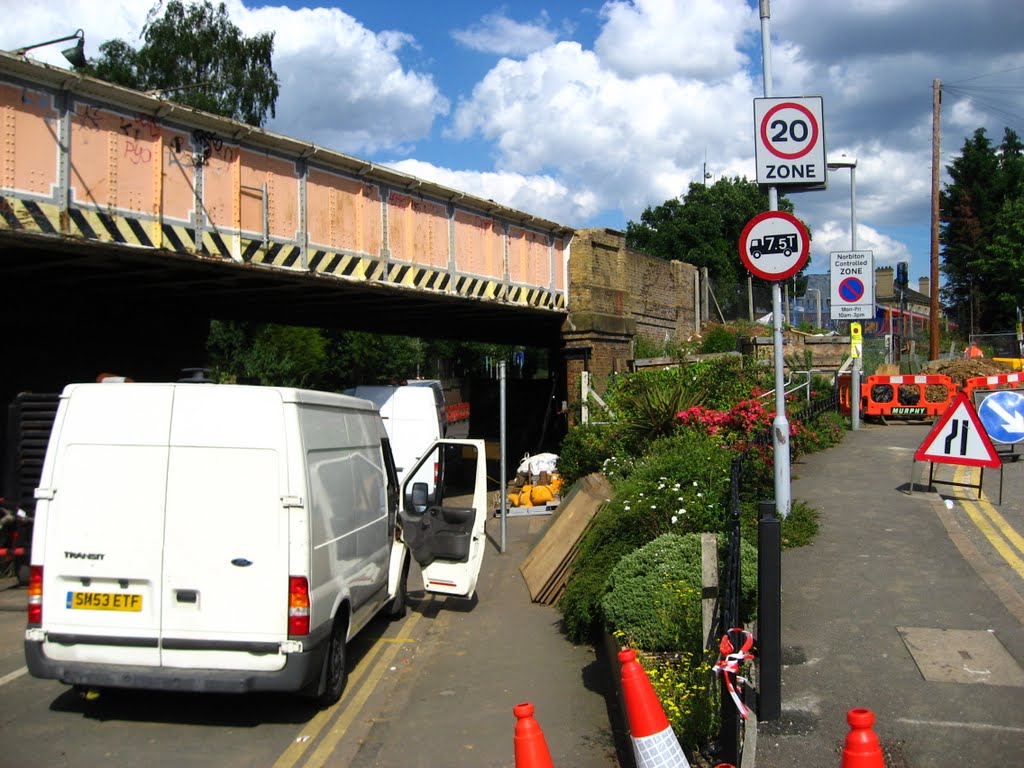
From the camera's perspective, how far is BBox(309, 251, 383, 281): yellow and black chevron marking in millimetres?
12922

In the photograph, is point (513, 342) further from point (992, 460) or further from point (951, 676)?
point (951, 676)

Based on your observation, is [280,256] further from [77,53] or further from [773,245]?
[773,245]

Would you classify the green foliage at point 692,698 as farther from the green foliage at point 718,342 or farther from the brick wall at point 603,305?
the green foliage at point 718,342

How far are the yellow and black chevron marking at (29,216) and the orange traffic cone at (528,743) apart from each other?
7746 mm

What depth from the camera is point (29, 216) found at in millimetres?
9141

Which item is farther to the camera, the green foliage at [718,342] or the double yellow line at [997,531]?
the green foliage at [718,342]

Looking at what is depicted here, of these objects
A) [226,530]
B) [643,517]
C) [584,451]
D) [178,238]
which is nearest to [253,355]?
[584,451]

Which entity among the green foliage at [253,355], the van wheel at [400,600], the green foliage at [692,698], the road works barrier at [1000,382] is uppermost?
the green foliage at [253,355]

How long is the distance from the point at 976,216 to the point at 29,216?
219ft

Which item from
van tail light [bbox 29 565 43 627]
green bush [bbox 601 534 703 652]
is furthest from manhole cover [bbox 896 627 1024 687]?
van tail light [bbox 29 565 43 627]

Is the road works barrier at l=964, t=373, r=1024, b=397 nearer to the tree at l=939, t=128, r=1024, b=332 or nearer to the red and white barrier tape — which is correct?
the red and white barrier tape

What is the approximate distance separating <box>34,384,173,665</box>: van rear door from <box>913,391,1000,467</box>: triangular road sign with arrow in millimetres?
8549

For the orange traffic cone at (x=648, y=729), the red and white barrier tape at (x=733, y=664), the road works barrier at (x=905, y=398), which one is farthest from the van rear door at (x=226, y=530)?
the road works barrier at (x=905, y=398)

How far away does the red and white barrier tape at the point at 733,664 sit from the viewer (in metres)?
4.29
